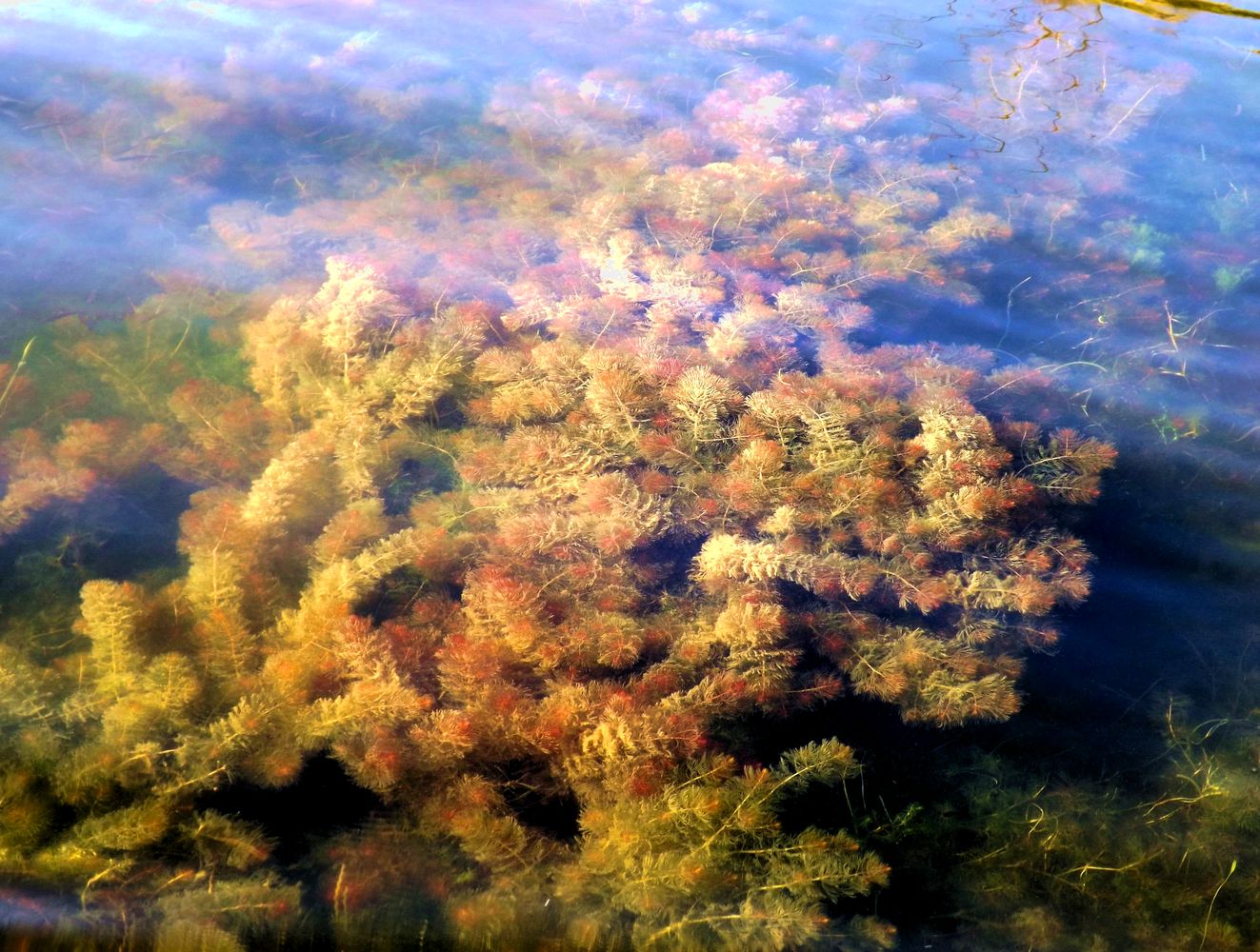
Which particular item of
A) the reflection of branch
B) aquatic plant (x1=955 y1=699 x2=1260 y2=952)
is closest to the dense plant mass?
aquatic plant (x1=955 y1=699 x2=1260 y2=952)

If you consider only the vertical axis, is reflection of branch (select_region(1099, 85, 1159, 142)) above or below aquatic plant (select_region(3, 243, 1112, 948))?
above

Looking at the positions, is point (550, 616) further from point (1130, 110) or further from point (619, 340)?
point (1130, 110)

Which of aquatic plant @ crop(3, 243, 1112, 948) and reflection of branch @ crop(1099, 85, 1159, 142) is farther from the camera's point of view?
reflection of branch @ crop(1099, 85, 1159, 142)

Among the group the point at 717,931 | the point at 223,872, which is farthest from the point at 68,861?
the point at 717,931

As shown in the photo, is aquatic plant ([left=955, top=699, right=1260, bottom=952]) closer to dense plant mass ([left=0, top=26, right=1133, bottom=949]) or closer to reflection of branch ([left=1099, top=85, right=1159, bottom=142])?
dense plant mass ([left=0, top=26, right=1133, bottom=949])

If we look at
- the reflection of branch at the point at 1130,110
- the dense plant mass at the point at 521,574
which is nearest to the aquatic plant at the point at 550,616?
the dense plant mass at the point at 521,574

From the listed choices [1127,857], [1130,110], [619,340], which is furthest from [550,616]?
[1130,110]

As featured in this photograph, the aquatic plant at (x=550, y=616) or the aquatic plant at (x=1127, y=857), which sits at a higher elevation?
the aquatic plant at (x=550, y=616)

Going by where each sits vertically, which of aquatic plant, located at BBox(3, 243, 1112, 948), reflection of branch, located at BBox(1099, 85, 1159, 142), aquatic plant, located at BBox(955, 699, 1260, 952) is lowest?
aquatic plant, located at BBox(955, 699, 1260, 952)

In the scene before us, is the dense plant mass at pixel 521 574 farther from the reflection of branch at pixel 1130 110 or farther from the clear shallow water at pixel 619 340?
the reflection of branch at pixel 1130 110

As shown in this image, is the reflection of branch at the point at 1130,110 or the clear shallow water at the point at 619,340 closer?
the clear shallow water at the point at 619,340
